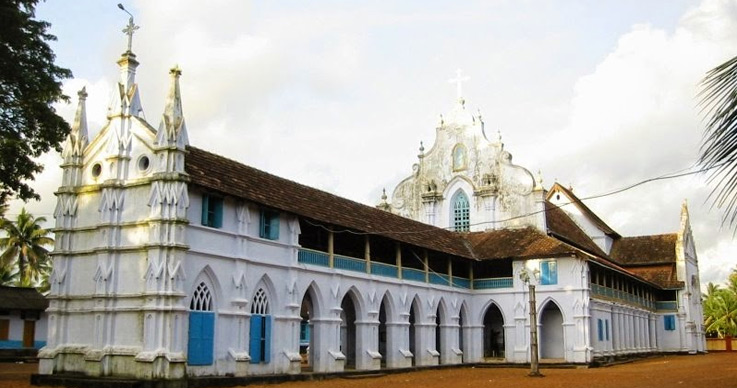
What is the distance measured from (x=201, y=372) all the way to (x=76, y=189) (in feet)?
23.3

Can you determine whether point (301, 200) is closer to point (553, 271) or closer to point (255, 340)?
point (255, 340)

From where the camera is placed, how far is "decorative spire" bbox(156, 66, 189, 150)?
21.3 metres

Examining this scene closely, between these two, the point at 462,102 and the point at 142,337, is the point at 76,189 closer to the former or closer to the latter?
the point at 142,337

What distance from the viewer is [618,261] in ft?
178

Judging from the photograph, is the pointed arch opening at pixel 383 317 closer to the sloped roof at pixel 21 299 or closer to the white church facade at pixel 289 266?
the white church facade at pixel 289 266

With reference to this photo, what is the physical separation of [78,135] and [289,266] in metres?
7.95

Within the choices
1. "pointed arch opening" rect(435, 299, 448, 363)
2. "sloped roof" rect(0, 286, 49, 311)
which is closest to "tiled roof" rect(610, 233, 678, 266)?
"pointed arch opening" rect(435, 299, 448, 363)

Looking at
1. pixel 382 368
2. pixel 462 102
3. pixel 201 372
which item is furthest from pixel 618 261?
pixel 201 372

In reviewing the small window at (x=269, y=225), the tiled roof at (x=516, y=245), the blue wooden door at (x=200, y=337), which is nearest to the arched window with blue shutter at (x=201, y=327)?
the blue wooden door at (x=200, y=337)

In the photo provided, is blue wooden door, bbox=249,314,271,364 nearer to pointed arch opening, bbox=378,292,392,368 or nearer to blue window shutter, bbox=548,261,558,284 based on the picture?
pointed arch opening, bbox=378,292,392,368

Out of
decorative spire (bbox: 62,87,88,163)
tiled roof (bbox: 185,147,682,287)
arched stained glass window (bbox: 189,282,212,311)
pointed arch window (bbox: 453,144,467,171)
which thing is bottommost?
arched stained glass window (bbox: 189,282,212,311)

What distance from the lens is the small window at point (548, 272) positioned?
36188mm

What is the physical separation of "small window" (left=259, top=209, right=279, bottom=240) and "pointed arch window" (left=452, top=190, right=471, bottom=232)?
60.0 ft

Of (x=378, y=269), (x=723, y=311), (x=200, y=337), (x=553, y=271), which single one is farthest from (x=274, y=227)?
(x=723, y=311)
